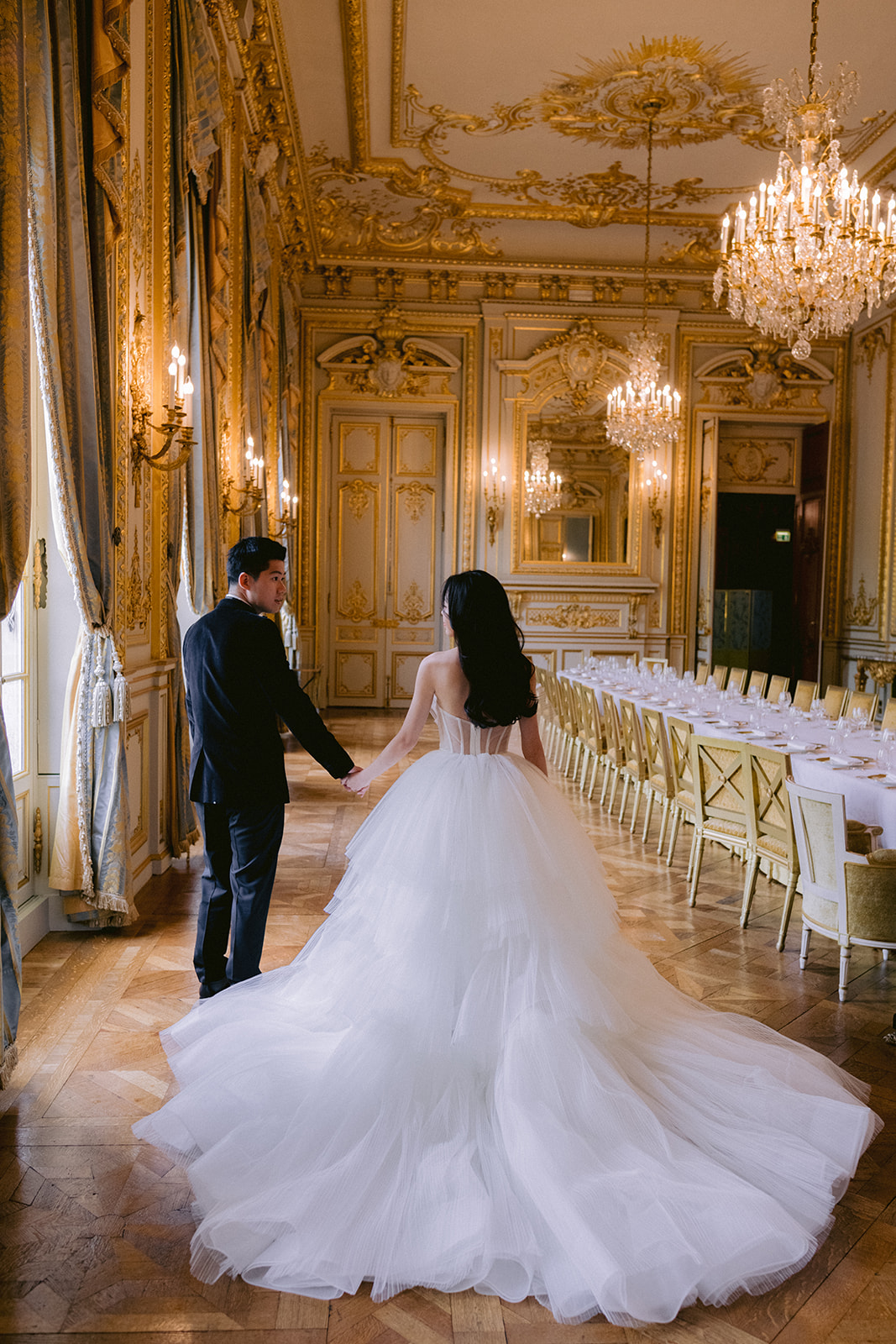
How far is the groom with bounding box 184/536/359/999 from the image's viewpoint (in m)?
2.96

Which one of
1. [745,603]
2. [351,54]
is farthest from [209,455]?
[745,603]

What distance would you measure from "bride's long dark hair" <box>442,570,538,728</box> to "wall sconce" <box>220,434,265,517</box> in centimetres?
444

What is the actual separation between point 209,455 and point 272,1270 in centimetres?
471

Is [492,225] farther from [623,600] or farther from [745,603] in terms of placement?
[745,603]

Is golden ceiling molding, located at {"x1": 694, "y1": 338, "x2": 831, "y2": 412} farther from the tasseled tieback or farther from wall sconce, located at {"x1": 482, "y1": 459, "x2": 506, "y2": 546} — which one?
the tasseled tieback

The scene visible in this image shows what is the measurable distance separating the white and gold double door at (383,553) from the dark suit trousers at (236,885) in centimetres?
878

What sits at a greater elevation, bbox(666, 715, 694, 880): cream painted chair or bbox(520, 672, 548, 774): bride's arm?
bbox(520, 672, 548, 774): bride's arm

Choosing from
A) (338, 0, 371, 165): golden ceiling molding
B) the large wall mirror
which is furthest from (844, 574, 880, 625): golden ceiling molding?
(338, 0, 371, 165): golden ceiling molding

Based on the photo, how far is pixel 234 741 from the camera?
9.82 ft

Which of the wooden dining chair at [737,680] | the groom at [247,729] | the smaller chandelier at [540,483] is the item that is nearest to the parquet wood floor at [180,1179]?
the groom at [247,729]

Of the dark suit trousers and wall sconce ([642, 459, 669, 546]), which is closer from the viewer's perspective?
the dark suit trousers

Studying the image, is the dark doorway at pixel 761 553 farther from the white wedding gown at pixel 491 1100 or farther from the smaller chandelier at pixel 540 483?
the white wedding gown at pixel 491 1100

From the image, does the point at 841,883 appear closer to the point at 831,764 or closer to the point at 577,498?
the point at 831,764

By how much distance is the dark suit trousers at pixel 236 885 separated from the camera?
3.05 m
